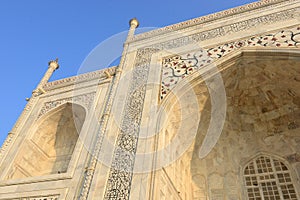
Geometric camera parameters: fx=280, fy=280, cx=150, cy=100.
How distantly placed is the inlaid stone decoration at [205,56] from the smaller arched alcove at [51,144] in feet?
5.94

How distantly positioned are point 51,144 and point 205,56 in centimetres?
359

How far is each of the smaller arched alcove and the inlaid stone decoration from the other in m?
1.81

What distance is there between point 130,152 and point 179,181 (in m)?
1.10

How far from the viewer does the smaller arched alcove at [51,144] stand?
203 inches

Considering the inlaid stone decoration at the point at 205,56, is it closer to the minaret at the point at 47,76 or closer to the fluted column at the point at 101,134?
the fluted column at the point at 101,134

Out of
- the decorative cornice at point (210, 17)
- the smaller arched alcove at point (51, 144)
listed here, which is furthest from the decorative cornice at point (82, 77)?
the decorative cornice at point (210, 17)

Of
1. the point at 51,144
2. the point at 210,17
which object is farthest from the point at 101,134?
the point at 210,17

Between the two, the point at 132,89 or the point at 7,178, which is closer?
the point at 7,178

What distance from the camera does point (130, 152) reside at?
3.95 metres

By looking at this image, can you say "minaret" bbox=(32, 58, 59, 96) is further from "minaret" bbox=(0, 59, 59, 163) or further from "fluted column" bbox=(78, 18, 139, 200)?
"fluted column" bbox=(78, 18, 139, 200)

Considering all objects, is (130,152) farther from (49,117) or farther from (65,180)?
(49,117)

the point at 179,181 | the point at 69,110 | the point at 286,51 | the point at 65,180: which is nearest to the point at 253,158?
the point at 179,181

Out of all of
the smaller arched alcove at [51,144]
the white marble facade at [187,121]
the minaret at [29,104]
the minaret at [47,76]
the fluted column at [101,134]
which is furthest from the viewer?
the minaret at [47,76]

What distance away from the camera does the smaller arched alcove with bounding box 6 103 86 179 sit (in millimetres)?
5156
